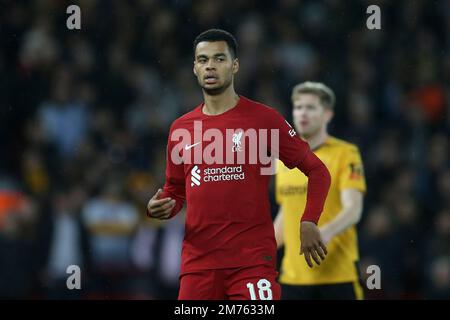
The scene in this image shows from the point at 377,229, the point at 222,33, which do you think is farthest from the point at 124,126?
the point at 222,33

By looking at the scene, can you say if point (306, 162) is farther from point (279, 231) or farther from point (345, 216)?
point (279, 231)

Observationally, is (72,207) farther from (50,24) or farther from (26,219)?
(50,24)

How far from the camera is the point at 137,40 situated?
13172mm

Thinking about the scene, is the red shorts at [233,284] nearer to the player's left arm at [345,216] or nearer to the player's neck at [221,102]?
the player's neck at [221,102]

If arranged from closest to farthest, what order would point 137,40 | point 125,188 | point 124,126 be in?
point 125,188 → point 124,126 → point 137,40

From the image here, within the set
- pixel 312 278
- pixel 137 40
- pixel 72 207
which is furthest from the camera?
pixel 137 40

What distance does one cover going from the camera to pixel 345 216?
7.05 metres

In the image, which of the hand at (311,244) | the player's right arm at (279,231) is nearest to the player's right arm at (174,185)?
the hand at (311,244)

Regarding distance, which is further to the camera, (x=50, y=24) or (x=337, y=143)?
(x=50, y=24)

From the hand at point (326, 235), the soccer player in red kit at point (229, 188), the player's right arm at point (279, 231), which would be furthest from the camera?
the player's right arm at point (279, 231)

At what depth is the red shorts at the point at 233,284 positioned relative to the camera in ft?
18.4

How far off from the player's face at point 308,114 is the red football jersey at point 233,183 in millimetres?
1597

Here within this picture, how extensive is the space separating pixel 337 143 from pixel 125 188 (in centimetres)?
410

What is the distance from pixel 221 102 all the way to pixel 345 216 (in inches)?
63.4
